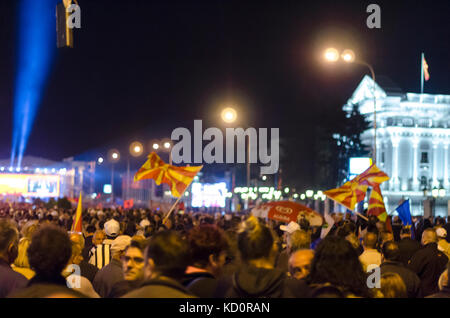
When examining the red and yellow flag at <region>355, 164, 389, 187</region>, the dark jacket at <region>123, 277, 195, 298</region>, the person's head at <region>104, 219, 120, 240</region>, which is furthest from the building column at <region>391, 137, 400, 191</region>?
the dark jacket at <region>123, 277, 195, 298</region>

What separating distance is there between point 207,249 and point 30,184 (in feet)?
210

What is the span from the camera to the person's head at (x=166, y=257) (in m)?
4.36

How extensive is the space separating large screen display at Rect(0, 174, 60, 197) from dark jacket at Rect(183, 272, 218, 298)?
63.0 m

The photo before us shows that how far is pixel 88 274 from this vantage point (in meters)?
7.78

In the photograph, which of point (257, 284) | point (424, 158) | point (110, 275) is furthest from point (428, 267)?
point (424, 158)

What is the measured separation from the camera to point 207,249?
5.62 m

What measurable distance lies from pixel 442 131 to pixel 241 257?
77978mm

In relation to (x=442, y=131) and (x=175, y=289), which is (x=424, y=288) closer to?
(x=175, y=289)

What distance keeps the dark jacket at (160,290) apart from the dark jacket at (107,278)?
108 inches

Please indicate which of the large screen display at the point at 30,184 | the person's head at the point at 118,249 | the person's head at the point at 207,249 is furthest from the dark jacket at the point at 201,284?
the large screen display at the point at 30,184

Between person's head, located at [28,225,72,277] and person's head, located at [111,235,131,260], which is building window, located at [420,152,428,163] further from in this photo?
person's head, located at [28,225,72,277]

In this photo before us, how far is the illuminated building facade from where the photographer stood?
249 feet

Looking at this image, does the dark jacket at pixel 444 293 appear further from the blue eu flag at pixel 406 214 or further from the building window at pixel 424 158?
the building window at pixel 424 158
